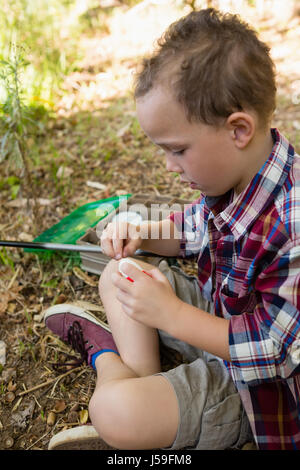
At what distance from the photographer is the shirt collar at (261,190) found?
84cm

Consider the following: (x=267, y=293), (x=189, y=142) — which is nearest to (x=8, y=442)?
(x=267, y=293)

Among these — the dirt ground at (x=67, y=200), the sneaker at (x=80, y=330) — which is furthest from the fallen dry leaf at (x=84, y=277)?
the sneaker at (x=80, y=330)

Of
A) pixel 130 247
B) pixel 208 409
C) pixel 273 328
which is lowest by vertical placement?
pixel 208 409

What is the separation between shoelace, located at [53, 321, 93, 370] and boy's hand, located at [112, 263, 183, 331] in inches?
16.0

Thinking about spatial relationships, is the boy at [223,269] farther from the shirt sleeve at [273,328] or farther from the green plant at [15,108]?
the green plant at [15,108]

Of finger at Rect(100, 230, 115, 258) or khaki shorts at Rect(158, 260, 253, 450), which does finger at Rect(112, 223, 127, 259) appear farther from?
khaki shorts at Rect(158, 260, 253, 450)

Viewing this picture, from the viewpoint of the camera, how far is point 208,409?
3.04ft

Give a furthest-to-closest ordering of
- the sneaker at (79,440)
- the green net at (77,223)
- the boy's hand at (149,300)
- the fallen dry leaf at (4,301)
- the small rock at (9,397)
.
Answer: the green net at (77,223) < the fallen dry leaf at (4,301) < the small rock at (9,397) < the sneaker at (79,440) < the boy's hand at (149,300)

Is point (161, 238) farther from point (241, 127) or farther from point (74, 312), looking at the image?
point (241, 127)

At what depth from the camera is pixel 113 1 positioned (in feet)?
12.7

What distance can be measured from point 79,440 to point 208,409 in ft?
1.01

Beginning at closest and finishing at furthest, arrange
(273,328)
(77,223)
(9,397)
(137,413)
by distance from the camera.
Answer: (273,328) < (137,413) < (9,397) < (77,223)

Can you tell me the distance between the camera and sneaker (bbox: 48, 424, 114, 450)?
988 millimetres
